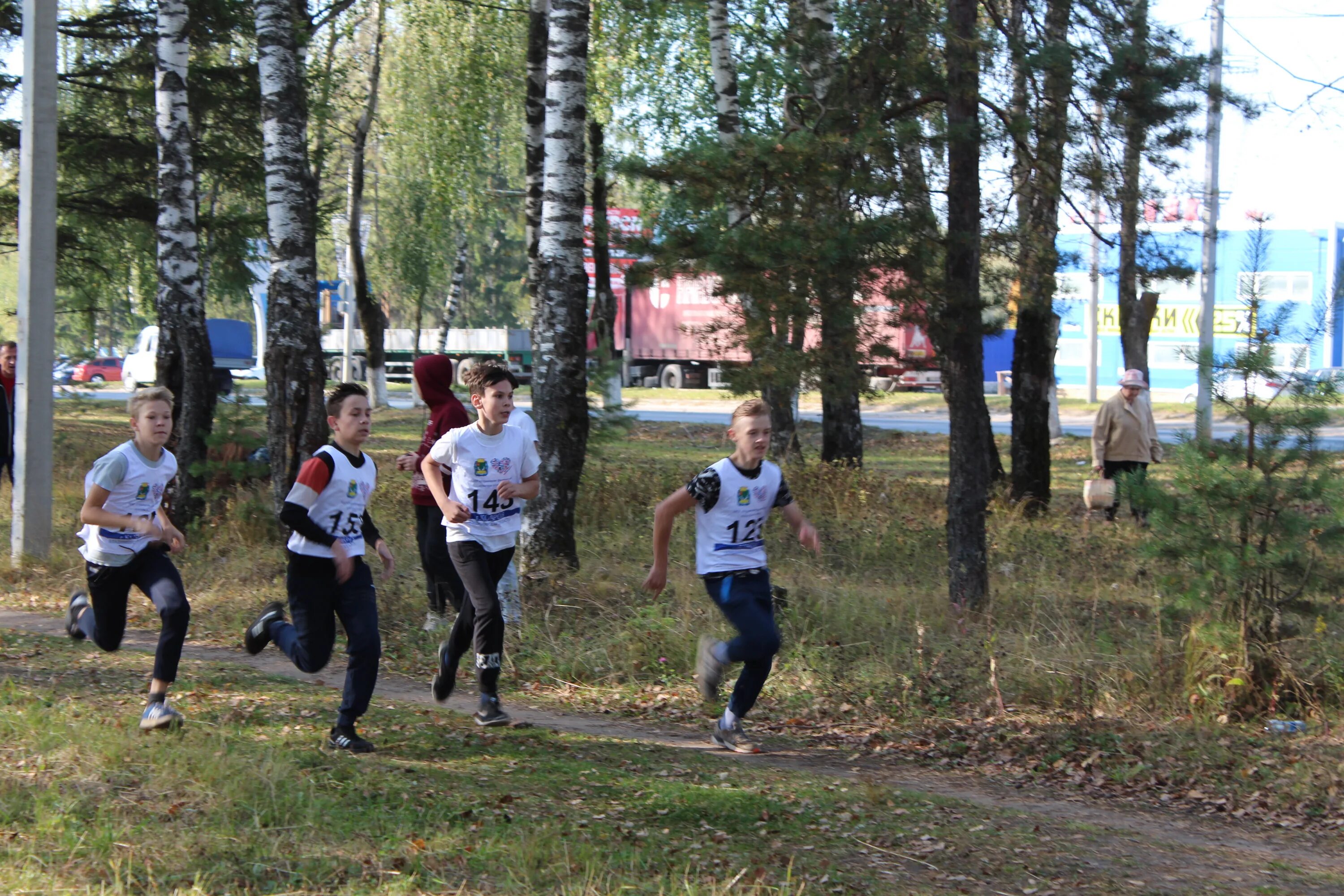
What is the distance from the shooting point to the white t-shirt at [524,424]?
21.9 feet

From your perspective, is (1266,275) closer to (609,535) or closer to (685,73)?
(609,535)

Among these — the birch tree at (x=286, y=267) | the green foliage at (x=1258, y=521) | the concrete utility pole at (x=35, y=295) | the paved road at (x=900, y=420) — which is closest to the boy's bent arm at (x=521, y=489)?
the green foliage at (x=1258, y=521)

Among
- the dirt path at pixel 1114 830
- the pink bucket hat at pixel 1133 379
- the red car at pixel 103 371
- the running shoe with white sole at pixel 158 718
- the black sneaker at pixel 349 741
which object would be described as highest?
the red car at pixel 103 371

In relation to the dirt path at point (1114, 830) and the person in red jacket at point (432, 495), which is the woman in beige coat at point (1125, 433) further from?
the dirt path at point (1114, 830)

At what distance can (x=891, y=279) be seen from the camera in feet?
29.5

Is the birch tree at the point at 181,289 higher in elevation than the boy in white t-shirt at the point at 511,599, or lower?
higher

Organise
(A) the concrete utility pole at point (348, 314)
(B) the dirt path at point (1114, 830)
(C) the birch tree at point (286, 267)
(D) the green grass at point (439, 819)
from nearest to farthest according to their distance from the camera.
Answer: (D) the green grass at point (439, 819) → (B) the dirt path at point (1114, 830) → (C) the birch tree at point (286, 267) → (A) the concrete utility pole at point (348, 314)

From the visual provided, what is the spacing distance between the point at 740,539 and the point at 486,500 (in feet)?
4.41

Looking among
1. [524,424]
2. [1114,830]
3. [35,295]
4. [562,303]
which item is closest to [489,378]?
[524,424]

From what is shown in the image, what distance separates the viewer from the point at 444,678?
669cm

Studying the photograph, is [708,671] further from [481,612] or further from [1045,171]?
[1045,171]

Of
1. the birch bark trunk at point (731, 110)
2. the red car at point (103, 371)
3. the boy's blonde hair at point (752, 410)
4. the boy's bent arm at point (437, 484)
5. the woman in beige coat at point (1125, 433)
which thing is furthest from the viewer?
the red car at point (103, 371)

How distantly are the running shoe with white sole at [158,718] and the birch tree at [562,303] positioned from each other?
379 centimetres

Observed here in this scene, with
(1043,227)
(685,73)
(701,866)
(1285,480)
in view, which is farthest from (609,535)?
(685,73)
